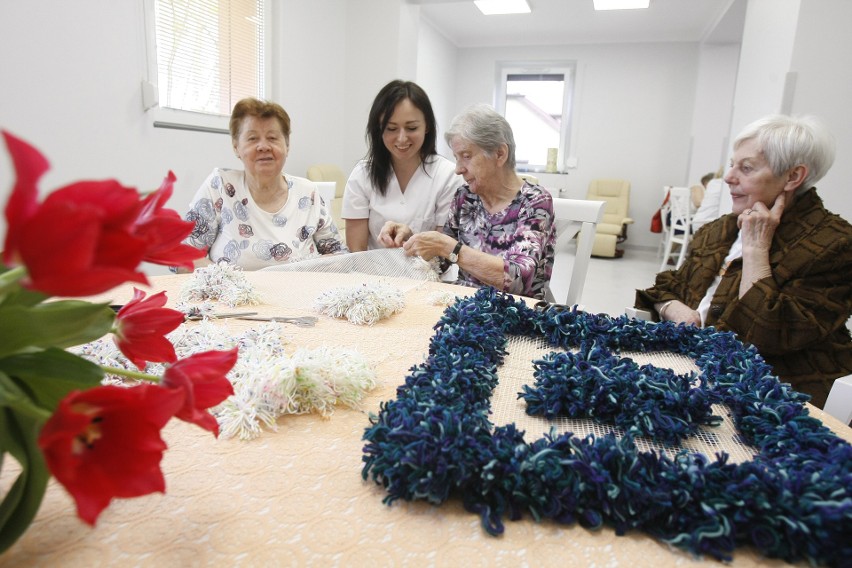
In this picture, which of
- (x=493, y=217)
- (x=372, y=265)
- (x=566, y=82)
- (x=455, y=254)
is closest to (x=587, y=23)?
(x=566, y=82)

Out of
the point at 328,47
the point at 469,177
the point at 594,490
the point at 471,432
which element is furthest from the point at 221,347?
the point at 328,47

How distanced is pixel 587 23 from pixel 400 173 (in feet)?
21.2

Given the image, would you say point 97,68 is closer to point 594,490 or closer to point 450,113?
point 594,490

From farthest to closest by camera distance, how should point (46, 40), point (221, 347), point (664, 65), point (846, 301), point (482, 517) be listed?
point (664, 65)
point (46, 40)
point (846, 301)
point (221, 347)
point (482, 517)

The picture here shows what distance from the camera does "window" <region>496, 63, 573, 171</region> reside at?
28.4 ft

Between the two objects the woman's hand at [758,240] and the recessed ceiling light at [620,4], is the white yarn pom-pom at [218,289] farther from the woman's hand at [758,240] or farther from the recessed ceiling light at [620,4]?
the recessed ceiling light at [620,4]

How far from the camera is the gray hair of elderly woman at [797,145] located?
1.48 metres

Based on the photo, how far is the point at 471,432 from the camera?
1.58 ft

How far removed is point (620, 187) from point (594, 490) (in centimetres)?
863

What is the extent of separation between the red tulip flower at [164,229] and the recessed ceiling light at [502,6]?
6991 mm

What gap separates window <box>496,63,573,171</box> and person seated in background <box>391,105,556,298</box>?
→ 23.4ft

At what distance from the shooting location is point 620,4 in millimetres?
6371

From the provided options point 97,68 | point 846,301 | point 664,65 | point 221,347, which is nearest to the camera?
point 221,347

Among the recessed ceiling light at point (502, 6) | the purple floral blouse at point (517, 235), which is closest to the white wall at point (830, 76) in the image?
the purple floral blouse at point (517, 235)
